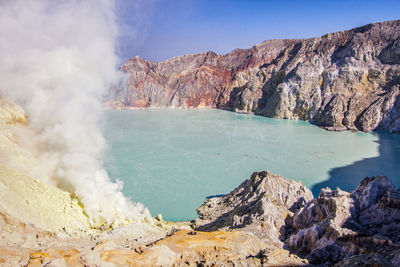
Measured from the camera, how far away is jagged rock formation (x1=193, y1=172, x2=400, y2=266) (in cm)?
466

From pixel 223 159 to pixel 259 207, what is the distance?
10.7m

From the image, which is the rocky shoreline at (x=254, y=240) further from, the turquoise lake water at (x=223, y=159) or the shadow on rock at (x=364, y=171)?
the shadow on rock at (x=364, y=171)

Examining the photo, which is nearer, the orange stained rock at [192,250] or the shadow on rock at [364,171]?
the orange stained rock at [192,250]

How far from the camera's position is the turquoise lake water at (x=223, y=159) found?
12.8 meters

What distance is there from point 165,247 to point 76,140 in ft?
24.8

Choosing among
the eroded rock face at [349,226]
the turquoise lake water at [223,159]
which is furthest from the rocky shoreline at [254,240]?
the turquoise lake water at [223,159]

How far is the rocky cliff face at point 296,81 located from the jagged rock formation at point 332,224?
2523 cm

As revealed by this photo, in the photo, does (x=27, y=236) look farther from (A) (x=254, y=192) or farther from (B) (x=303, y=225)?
(A) (x=254, y=192)

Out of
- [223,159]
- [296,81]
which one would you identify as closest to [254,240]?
[223,159]

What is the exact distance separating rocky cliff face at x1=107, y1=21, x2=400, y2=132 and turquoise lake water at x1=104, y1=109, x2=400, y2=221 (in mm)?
4895

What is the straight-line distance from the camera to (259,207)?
754 cm

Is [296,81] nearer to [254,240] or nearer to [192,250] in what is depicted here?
[254,240]

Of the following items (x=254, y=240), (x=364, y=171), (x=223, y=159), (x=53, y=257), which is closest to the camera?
(x=53, y=257)

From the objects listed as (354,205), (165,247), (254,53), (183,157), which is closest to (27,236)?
(165,247)
